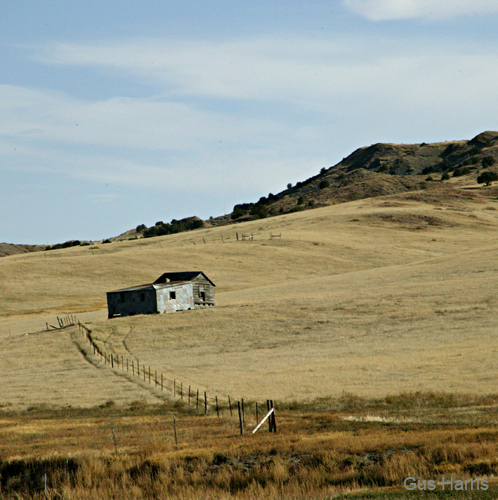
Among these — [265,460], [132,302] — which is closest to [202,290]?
[132,302]

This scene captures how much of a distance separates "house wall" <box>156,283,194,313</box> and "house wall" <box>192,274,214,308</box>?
1.64 feet

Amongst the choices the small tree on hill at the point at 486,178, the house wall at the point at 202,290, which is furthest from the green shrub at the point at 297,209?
the house wall at the point at 202,290

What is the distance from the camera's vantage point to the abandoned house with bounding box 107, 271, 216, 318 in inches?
2320

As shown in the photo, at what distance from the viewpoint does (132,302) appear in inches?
2341

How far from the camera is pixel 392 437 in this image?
642 inches

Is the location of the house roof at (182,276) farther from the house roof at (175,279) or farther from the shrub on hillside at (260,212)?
the shrub on hillside at (260,212)

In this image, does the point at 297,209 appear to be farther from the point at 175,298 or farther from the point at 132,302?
the point at 132,302

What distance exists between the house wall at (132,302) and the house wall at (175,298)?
66cm

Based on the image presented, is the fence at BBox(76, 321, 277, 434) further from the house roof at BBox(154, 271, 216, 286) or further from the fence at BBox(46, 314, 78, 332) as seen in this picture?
the house roof at BBox(154, 271, 216, 286)

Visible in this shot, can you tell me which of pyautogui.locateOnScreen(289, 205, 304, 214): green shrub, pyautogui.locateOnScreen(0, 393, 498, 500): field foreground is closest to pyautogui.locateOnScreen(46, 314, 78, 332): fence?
pyautogui.locateOnScreen(0, 393, 498, 500): field foreground

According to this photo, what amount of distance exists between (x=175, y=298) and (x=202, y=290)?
11.3 ft

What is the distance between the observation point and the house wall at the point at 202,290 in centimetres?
6277

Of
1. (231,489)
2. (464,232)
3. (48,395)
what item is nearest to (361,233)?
(464,232)

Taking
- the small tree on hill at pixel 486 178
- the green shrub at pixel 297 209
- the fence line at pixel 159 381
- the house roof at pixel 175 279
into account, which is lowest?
the fence line at pixel 159 381
